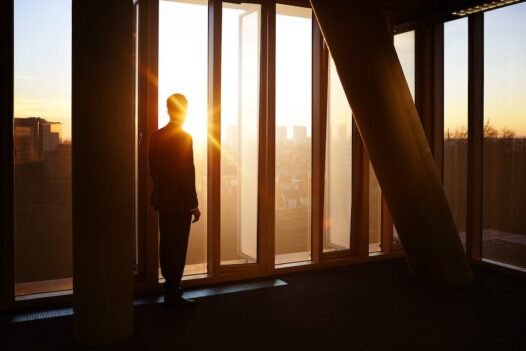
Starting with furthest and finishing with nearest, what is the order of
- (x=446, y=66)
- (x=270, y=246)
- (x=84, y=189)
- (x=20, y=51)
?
1. (x=446, y=66)
2. (x=270, y=246)
3. (x=20, y=51)
4. (x=84, y=189)

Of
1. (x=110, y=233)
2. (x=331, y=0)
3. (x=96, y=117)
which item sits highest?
(x=331, y=0)

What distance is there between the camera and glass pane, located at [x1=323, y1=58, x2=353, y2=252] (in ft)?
18.8

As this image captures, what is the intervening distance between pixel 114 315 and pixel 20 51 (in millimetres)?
2466

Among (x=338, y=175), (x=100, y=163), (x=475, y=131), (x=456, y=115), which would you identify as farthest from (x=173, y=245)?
(x=456, y=115)

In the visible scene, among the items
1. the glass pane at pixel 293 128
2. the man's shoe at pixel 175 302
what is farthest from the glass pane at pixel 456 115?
the man's shoe at pixel 175 302

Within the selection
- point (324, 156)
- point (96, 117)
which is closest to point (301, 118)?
point (324, 156)

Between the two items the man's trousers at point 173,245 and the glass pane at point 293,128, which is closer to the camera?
the man's trousers at point 173,245

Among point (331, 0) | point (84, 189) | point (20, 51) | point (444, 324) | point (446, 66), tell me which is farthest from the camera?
point (446, 66)

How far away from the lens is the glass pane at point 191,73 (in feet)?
15.0

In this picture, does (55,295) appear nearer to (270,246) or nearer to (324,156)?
(270,246)

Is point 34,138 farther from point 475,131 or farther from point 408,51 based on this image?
point 475,131

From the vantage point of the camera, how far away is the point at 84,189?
3.15m

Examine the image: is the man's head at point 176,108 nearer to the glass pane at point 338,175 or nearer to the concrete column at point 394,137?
the concrete column at point 394,137

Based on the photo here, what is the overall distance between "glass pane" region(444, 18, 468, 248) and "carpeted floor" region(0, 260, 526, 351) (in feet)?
4.17
